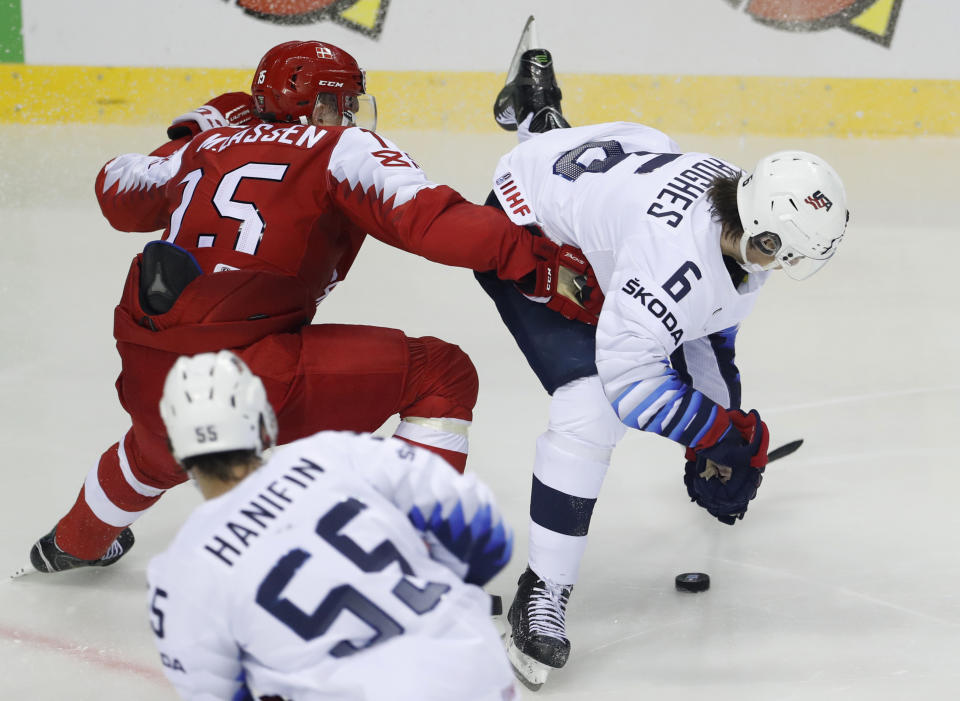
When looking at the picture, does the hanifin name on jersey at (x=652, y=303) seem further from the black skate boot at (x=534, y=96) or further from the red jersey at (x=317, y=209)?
the black skate boot at (x=534, y=96)

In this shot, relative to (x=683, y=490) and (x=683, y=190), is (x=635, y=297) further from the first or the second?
(x=683, y=490)

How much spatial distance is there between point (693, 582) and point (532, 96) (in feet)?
4.87

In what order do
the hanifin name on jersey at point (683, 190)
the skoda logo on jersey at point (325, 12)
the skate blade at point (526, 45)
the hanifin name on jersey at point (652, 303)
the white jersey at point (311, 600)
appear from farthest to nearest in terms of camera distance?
the skoda logo on jersey at point (325, 12)
the skate blade at point (526, 45)
the hanifin name on jersey at point (683, 190)
the hanifin name on jersey at point (652, 303)
the white jersey at point (311, 600)

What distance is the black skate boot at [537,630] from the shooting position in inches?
105

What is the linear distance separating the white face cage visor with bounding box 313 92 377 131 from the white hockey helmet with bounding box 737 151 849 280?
942 millimetres

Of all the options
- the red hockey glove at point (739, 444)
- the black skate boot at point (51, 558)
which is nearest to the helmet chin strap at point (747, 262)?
the red hockey glove at point (739, 444)

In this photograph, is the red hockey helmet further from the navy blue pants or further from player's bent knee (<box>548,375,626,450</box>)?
player's bent knee (<box>548,375,626,450</box>)

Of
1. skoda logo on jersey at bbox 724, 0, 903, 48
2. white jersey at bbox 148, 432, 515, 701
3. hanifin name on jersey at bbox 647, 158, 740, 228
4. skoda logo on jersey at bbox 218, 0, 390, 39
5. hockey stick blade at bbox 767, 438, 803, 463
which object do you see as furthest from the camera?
skoda logo on jersey at bbox 218, 0, 390, 39

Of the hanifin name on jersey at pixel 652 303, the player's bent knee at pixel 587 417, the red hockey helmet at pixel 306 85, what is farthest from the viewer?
the red hockey helmet at pixel 306 85

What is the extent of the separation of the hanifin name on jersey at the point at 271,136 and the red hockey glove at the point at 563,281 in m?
0.52

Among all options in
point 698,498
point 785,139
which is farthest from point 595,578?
point 785,139

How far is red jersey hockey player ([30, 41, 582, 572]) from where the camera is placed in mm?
2604

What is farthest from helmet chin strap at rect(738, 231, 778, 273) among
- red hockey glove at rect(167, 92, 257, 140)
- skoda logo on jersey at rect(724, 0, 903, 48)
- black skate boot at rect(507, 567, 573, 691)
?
skoda logo on jersey at rect(724, 0, 903, 48)

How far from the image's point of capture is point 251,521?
1630 millimetres
